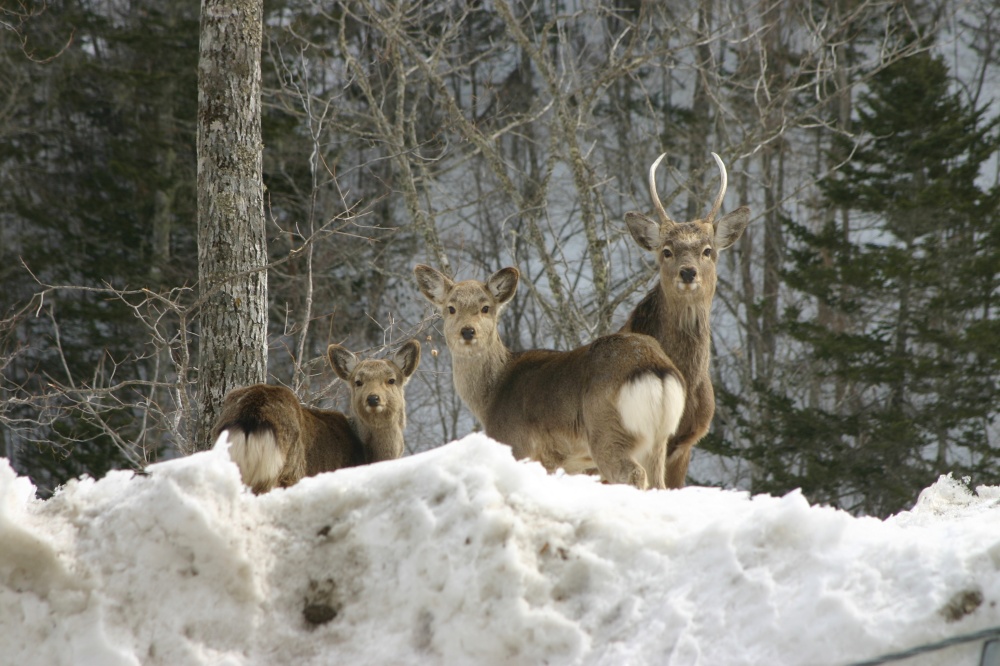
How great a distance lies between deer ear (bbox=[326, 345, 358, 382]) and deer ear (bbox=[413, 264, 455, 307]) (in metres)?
0.71

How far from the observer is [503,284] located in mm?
7438

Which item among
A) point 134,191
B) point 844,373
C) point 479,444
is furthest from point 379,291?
point 479,444

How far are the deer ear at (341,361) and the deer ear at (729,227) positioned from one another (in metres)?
2.50

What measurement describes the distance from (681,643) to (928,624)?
0.50 m

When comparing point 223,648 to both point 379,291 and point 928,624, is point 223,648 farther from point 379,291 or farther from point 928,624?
point 379,291

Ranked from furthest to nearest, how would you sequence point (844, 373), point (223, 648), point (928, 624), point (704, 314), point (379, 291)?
point (379, 291), point (844, 373), point (704, 314), point (223, 648), point (928, 624)

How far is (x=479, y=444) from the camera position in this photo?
283 centimetres

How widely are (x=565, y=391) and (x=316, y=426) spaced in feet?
4.67

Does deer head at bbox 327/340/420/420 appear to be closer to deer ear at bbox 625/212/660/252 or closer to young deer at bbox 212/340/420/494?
young deer at bbox 212/340/420/494

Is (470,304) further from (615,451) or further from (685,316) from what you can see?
(615,451)

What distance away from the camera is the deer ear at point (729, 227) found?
7.29 m

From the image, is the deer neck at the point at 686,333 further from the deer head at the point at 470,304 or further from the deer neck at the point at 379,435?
the deer neck at the point at 379,435

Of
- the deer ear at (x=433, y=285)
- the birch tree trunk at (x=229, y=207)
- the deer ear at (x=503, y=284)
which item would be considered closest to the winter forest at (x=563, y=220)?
the deer ear at (x=433, y=285)

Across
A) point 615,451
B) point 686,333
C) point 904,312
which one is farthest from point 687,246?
point 904,312
